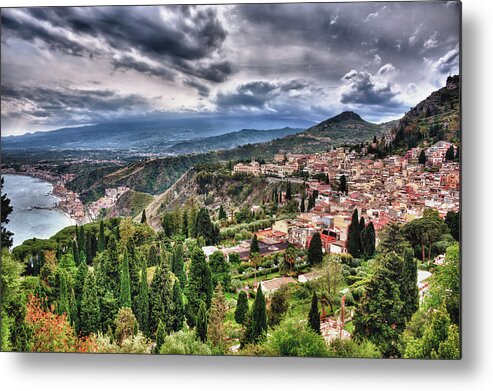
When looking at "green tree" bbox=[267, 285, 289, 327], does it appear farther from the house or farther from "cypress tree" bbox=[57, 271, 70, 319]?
"cypress tree" bbox=[57, 271, 70, 319]

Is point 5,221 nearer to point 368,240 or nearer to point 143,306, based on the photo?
point 143,306

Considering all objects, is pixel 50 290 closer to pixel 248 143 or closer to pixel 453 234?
pixel 248 143

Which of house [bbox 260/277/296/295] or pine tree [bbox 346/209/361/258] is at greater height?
pine tree [bbox 346/209/361/258]

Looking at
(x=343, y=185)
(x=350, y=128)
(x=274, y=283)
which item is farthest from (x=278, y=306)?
(x=350, y=128)

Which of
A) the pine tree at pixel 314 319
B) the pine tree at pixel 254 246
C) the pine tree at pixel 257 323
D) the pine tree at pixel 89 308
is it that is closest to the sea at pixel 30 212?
the pine tree at pixel 89 308

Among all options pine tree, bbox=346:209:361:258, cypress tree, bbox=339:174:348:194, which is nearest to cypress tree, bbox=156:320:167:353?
pine tree, bbox=346:209:361:258

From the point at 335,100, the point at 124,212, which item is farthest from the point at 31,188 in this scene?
the point at 335,100
